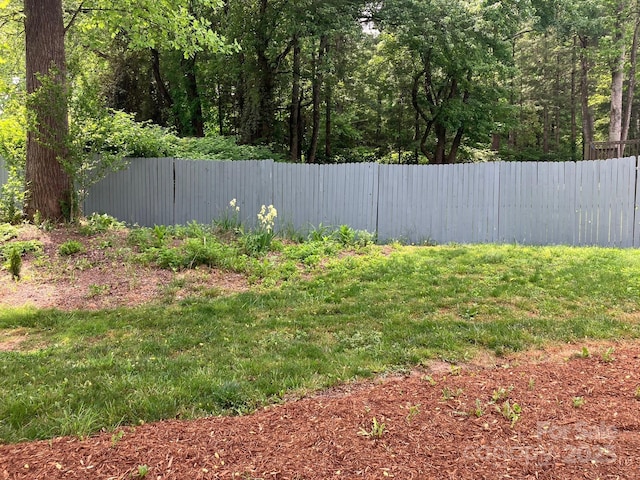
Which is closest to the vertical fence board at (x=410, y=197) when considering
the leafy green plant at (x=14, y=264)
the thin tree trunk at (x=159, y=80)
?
the leafy green plant at (x=14, y=264)

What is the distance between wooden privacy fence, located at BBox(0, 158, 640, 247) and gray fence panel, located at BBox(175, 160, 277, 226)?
0.02m

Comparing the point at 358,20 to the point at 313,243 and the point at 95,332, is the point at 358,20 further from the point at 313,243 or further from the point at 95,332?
the point at 95,332

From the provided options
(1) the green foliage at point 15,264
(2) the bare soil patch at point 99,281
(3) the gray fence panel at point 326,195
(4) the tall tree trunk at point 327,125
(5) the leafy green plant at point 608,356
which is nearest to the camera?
(5) the leafy green plant at point 608,356

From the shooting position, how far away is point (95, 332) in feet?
15.2

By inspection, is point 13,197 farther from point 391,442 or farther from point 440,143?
point 440,143

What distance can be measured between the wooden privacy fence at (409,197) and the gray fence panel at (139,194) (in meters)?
0.02

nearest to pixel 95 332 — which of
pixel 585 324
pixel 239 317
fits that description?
pixel 239 317

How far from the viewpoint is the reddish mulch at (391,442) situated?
223 cm

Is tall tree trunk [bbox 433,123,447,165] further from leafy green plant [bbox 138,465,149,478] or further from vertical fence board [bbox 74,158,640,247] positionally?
leafy green plant [bbox 138,465,149,478]

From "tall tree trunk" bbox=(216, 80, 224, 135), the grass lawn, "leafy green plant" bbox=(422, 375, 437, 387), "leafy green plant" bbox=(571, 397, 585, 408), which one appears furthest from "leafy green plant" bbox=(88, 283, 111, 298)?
"tall tree trunk" bbox=(216, 80, 224, 135)

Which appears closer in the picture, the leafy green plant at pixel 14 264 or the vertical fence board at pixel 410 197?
the leafy green plant at pixel 14 264

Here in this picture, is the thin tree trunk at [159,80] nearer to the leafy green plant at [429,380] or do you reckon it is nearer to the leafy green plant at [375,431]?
the leafy green plant at [429,380]

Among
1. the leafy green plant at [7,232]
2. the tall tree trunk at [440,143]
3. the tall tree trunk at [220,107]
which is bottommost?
the leafy green plant at [7,232]

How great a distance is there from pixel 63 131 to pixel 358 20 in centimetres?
1007
